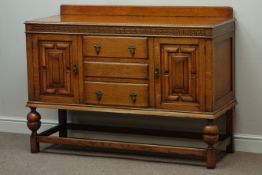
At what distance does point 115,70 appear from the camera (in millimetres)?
3850

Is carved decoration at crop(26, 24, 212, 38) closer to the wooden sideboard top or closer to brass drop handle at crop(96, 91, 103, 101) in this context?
the wooden sideboard top

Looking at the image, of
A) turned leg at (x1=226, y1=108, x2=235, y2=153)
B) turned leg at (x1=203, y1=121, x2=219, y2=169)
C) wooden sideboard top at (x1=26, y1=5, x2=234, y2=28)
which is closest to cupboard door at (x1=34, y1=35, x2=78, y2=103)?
wooden sideboard top at (x1=26, y1=5, x2=234, y2=28)

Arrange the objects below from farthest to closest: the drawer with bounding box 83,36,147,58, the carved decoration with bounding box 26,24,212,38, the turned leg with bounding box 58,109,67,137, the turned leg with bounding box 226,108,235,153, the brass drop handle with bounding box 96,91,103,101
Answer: the turned leg with bounding box 58,109,67,137
the turned leg with bounding box 226,108,235,153
the brass drop handle with bounding box 96,91,103,101
the drawer with bounding box 83,36,147,58
the carved decoration with bounding box 26,24,212,38

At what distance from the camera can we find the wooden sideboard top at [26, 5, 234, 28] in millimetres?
3824

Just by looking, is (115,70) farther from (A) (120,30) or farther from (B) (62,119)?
(B) (62,119)

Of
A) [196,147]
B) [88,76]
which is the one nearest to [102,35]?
[88,76]

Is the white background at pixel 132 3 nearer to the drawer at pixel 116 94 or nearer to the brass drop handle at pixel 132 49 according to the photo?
the brass drop handle at pixel 132 49

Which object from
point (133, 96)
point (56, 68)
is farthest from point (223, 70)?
point (56, 68)

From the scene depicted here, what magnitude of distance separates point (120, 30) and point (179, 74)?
0.39 meters

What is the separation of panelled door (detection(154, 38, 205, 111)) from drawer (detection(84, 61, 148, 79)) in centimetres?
8

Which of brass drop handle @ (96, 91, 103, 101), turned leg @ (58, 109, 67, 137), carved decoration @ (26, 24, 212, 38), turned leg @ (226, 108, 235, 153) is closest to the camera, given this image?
carved decoration @ (26, 24, 212, 38)

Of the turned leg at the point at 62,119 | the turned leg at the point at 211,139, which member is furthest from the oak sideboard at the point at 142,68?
the turned leg at the point at 62,119

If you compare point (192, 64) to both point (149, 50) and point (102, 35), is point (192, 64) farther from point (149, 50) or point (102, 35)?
point (102, 35)

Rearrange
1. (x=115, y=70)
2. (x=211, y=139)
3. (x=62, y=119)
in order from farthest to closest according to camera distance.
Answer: (x=62, y=119) < (x=115, y=70) < (x=211, y=139)
